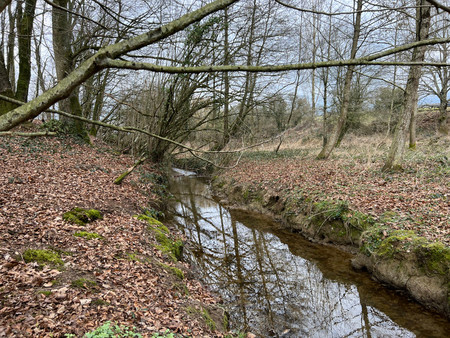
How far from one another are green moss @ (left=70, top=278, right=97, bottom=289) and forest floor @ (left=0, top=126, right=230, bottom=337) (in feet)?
0.04

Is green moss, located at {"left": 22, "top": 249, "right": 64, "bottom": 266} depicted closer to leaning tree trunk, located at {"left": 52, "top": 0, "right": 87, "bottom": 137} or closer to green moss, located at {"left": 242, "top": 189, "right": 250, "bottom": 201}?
green moss, located at {"left": 242, "top": 189, "right": 250, "bottom": 201}

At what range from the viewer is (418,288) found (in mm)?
5070

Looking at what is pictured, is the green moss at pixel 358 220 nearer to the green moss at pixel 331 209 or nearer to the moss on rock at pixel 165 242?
the green moss at pixel 331 209

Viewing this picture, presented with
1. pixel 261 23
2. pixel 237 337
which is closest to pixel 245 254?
pixel 237 337

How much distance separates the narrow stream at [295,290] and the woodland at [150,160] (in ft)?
2.61

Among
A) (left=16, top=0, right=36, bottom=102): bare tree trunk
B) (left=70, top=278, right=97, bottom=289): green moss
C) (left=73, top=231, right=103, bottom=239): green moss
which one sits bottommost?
(left=70, top=278, right=97, bottom=289): green moss

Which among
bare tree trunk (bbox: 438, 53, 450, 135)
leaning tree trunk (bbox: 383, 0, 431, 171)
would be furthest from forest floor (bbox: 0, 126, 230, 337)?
bare tree trunk (bbox: 438, 53, 450, 135)

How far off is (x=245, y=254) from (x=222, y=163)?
A: 7.99m

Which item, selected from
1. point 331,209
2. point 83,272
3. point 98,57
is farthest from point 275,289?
point 98,57

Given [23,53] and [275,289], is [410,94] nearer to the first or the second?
[275,289]

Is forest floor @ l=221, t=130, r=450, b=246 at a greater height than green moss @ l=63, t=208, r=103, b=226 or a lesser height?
greater

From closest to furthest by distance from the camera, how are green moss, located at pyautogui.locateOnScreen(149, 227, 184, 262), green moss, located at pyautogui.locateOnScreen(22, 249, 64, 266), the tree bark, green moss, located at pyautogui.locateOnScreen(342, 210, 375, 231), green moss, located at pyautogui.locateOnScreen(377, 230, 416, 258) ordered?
the tree bark → green moss, located at pyautogui.locateOnScreen(22, 249, 64, 266) → green moss, located at pyautogui.locateOnScreen(377, 230, 416, 258) → green moss, located at pyautogui.locateOnScreen(149, 227, 184, 262) → green moss, located at pyautogui.locateOnScreen(342, 210, 375, 231)

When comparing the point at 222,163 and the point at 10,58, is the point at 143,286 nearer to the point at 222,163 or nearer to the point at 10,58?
the point at 222,163

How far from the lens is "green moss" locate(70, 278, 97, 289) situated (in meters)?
3.44
